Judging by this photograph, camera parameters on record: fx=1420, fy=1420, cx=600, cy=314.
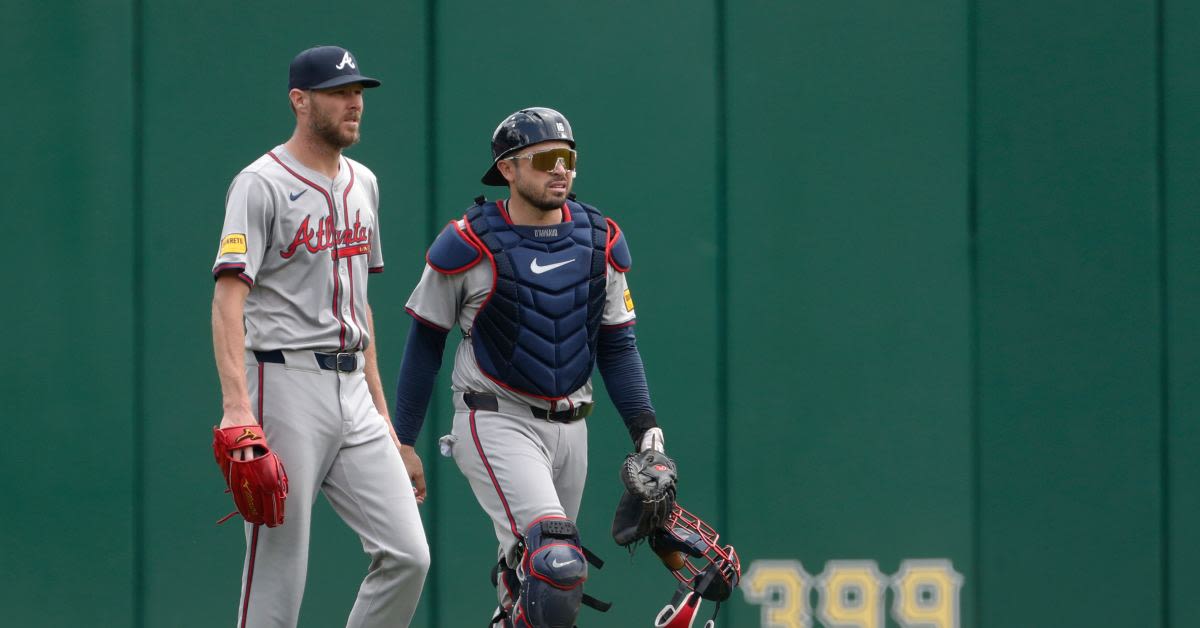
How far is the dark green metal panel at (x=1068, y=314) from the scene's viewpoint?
6512mm

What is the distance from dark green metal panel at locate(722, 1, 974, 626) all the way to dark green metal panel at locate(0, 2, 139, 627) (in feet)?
8.93

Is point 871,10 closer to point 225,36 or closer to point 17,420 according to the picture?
point 225,36

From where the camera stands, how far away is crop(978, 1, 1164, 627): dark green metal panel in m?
6.51

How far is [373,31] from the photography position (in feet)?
20.7

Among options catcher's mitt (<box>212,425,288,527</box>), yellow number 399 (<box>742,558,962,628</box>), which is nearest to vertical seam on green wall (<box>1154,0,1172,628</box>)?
yellow number 399 (<box>742,558,962,628</box>)

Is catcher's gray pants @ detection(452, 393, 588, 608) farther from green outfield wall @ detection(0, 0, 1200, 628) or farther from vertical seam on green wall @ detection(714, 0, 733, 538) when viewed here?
vertical seam on green wall @ detection(714, 0, 733, 538)

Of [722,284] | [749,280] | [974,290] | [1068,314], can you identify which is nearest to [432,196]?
[722,284]

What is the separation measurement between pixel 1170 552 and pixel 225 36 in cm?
489

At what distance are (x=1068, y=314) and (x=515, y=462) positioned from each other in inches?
120

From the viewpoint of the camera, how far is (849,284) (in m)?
6.46

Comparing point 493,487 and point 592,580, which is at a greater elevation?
point 493,487

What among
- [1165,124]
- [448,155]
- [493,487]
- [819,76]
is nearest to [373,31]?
[448,155]

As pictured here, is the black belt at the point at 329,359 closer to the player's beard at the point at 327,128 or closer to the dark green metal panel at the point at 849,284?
the player's beard at the point at 327,128

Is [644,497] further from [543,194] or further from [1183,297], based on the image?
[1183,297]
